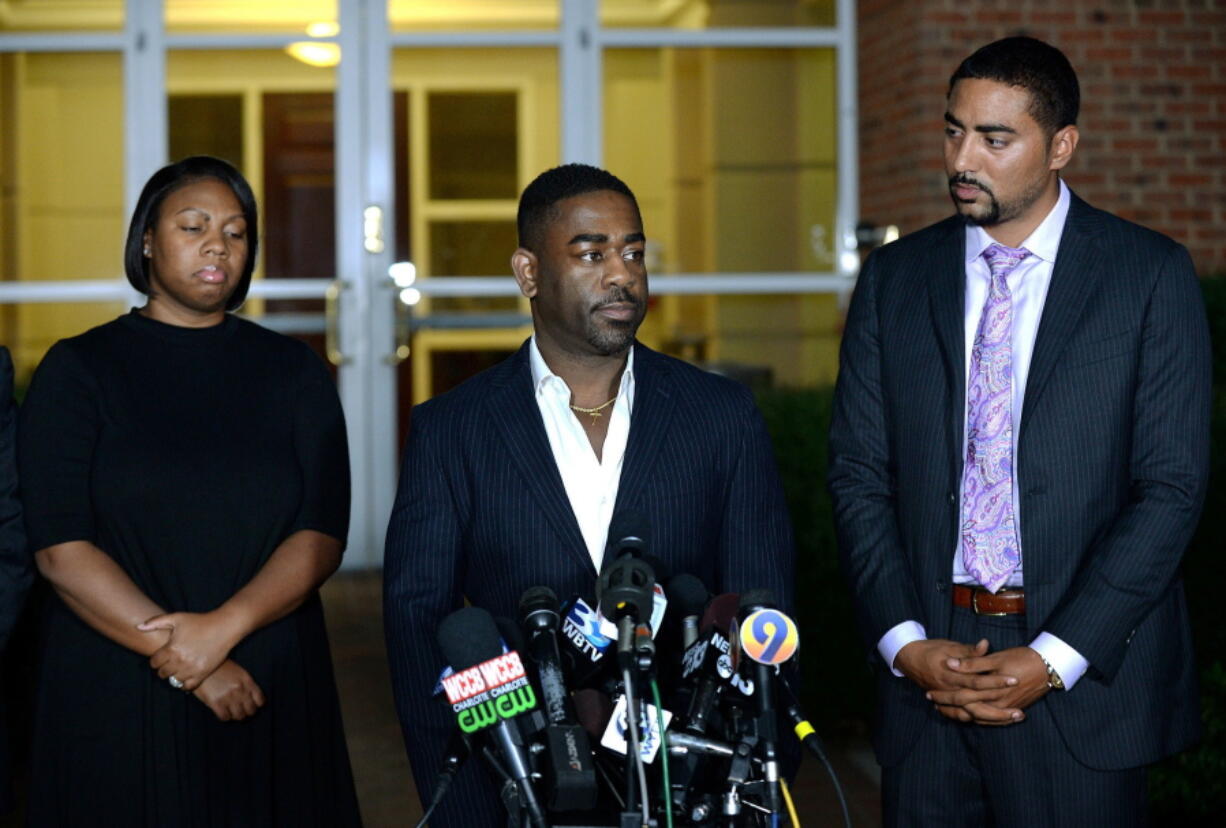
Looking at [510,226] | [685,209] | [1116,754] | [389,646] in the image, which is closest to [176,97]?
[510,226]

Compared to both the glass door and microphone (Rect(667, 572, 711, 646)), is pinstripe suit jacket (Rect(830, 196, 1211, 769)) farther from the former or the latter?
the glass door

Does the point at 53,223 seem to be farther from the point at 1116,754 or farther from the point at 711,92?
the point at 1116,754

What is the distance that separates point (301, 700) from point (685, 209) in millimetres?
5435

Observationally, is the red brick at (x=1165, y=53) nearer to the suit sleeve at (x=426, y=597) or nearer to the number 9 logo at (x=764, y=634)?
the suit sleeve at (x=426, y=597)

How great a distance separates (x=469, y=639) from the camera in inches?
95.0

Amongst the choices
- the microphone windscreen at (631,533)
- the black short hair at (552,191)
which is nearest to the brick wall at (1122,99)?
the black short hair at (552,191)

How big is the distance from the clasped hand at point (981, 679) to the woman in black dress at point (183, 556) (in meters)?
1.35

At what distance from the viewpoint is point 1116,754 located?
3176mm

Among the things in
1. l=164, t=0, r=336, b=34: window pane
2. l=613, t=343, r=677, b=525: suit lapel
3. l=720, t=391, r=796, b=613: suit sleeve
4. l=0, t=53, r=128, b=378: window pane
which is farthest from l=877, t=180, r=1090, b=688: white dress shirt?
l=0, t=53, r=128, b=378: window pane

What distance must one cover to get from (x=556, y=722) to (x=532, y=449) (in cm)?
88

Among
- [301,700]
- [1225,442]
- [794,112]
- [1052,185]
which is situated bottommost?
[301,700]

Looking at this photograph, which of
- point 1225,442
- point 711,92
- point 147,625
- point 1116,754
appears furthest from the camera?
point 711,92

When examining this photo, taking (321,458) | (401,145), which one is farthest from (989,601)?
(401,145)

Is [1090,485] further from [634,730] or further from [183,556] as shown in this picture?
[183,556]
